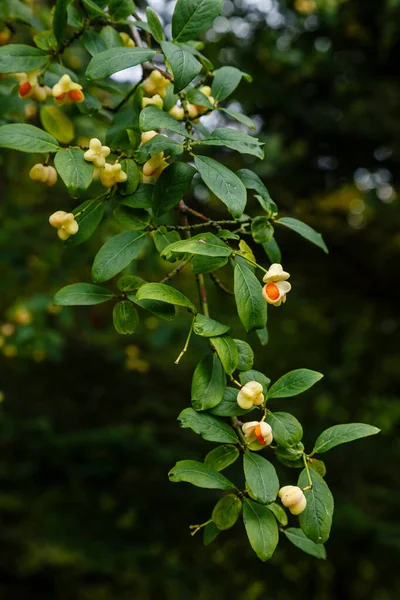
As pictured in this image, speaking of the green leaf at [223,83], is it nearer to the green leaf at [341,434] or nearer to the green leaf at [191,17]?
the green leaf at [191,17]

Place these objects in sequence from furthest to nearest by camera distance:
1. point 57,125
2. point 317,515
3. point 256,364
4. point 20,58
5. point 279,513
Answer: point 256,364
point 57,125
point 20,58
point 279,513
point 317,515

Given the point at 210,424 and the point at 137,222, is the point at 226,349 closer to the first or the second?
the point at 210,424

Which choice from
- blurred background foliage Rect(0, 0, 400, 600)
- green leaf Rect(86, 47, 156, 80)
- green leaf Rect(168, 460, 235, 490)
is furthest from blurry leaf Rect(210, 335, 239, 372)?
blurred background foliage Rect(0, 0, 400, 600)

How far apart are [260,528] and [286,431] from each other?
10 cm

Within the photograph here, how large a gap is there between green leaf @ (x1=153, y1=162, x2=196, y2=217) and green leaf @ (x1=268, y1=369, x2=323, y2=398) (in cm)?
24

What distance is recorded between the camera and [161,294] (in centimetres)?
72

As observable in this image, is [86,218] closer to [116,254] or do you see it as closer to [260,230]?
[116,254]

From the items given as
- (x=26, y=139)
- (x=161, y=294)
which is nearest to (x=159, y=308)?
(x=161, y=294)

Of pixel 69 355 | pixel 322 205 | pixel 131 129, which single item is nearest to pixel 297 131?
pixel 322 205

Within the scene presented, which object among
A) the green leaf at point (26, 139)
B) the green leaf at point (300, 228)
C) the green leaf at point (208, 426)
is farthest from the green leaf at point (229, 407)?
the green leaf at point (26, 139)

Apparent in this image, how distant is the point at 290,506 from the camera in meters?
0.68

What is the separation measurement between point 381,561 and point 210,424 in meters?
2.33

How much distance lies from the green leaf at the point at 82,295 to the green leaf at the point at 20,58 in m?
0.30

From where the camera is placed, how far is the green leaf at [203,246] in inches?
27.1
